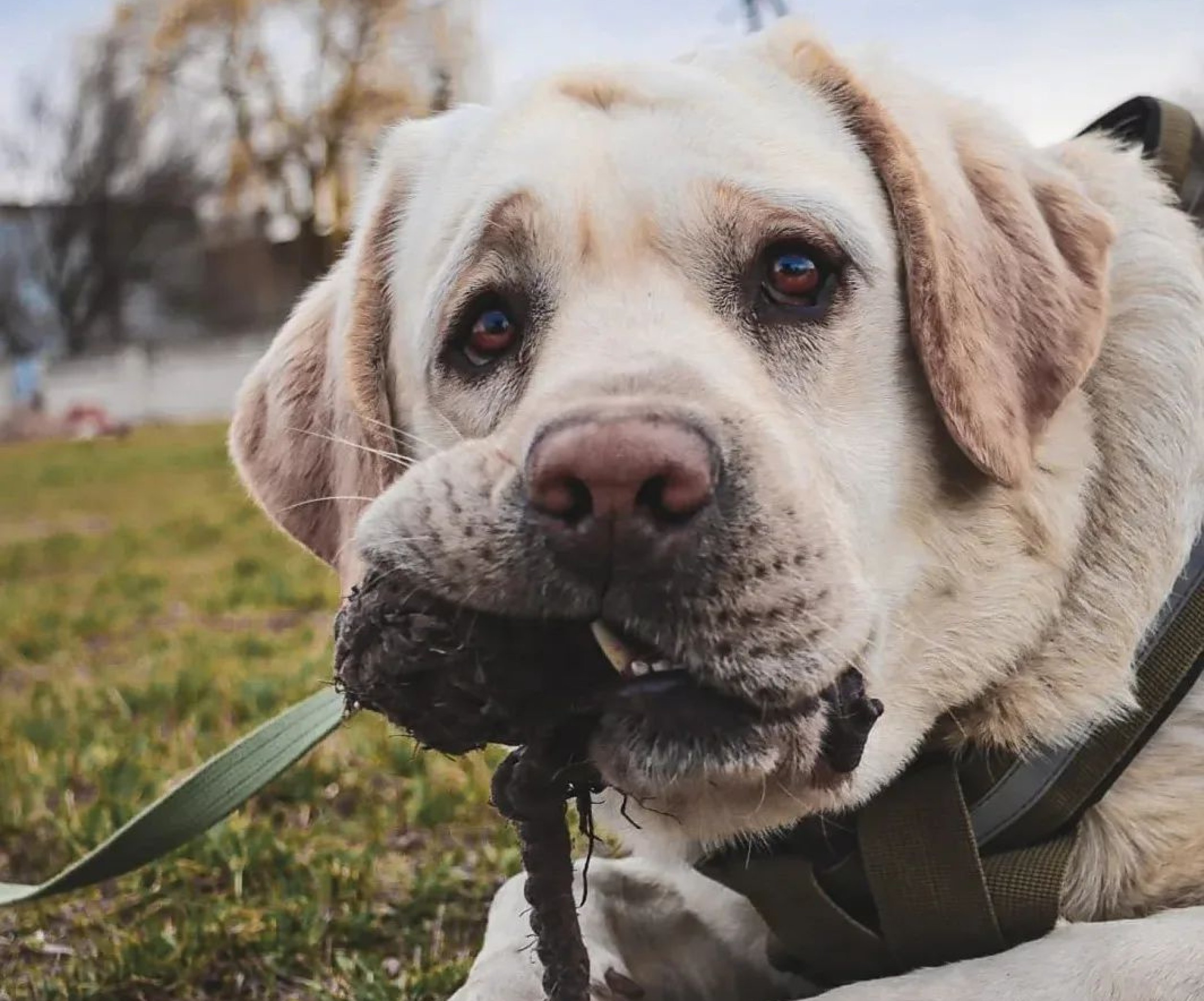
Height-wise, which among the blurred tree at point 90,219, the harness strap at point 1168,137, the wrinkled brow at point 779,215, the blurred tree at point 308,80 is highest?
the harness strap at point 1168,137

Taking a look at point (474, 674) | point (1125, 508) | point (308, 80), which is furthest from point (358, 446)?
point (308, 80)

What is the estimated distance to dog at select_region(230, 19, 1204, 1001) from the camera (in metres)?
2.01

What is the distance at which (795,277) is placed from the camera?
247cm

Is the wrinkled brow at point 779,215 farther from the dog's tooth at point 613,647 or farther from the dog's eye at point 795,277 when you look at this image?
the dog's tooth at point 613,647

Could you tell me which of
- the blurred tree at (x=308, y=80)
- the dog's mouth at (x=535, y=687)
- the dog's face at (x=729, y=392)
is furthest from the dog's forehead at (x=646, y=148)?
the blurred tree at (x=308, y=80)

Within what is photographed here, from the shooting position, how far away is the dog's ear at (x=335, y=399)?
9.46 feet

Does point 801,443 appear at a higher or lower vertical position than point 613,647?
higher

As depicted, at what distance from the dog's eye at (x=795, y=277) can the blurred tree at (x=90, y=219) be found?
44402 millimetres

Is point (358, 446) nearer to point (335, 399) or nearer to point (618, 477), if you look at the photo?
point (335, 399)

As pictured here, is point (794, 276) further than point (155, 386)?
No

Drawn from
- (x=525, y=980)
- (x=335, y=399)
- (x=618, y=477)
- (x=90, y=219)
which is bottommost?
(x=90, y=219)

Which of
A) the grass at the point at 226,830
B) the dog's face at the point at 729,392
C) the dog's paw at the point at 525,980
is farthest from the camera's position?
the grass at the point at 226,830

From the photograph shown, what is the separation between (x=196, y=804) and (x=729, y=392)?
143cm

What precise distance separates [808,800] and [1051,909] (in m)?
0.42
